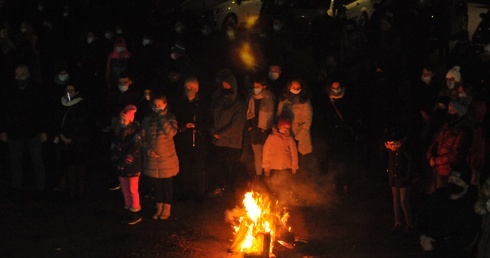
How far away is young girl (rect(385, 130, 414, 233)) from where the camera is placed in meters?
9.15

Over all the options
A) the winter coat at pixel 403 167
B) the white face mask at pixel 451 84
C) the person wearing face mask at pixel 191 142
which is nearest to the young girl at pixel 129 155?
the person wearing face mask at pixel 191 142

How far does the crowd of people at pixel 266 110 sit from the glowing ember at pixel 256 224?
65.0 inches

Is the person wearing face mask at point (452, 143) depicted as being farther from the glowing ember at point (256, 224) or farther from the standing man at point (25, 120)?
the standing man at point (25, 120)

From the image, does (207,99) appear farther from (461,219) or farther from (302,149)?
(461,219)

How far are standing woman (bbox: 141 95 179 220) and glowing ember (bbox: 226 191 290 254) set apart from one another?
5.10 feet

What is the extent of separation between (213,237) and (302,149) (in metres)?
2.37

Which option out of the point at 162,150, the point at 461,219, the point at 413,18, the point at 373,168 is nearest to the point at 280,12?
the point at 413,18

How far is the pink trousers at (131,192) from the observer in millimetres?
9883

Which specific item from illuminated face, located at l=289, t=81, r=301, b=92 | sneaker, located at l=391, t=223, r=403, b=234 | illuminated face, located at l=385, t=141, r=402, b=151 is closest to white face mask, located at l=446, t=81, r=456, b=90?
illuminated face, located at l=385, t=141, r=402, b=151

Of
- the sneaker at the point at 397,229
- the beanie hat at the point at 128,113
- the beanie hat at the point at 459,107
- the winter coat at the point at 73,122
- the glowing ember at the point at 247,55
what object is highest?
the glowing ember at the point at 247,55

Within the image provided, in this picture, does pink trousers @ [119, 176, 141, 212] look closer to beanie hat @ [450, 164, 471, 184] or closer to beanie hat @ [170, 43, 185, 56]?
beanie hat @ [170, 43, 185, 56]

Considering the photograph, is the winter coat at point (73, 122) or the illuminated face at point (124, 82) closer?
the winter coat at point (73, 122)

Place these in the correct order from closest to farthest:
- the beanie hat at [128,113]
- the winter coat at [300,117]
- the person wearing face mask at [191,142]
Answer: the beanie hat at [128,113], the person wearing face mask at [191,142], the winter coat at [300,117]

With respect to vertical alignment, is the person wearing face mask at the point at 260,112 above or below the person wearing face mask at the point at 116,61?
below
